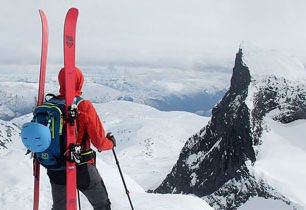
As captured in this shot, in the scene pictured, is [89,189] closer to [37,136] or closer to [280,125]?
[37,136]

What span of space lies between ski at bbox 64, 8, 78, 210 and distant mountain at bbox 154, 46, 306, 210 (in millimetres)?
95925

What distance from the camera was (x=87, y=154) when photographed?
8.34m

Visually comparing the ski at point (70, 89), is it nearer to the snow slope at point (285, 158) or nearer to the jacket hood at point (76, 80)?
the jacket hood at point (76, 80)

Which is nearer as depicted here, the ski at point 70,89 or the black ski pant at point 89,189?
the ski at point 70,89

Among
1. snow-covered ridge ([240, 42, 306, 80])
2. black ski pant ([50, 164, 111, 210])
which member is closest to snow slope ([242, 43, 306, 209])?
snow-covered ridge ([240, 42, 306, 80])

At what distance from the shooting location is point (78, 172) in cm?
835

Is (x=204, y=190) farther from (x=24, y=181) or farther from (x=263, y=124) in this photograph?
(x=24, y=181)

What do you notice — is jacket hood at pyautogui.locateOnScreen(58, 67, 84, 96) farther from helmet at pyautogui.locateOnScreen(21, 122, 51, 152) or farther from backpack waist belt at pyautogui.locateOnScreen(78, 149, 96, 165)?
backpack waist belt at pyautogui.locateOnScreen(78, 149, 96, 165)

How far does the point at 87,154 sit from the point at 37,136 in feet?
3.90

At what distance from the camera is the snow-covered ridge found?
131375mm

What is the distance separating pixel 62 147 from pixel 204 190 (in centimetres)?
12489

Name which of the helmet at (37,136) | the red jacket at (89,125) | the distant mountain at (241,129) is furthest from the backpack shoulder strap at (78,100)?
the distant mountain at (241,129)

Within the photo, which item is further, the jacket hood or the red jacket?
the jacket hood

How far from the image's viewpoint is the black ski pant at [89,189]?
27.7ft
